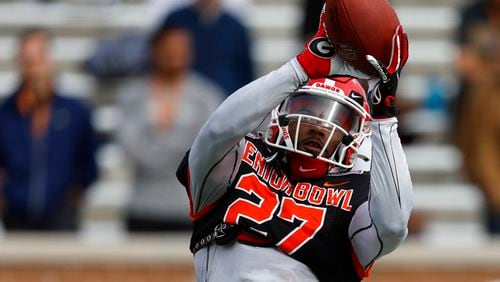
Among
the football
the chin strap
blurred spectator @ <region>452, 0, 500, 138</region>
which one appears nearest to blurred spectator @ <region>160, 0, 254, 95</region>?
blurred spectator @ <region>452, 0, 500, 138</region>

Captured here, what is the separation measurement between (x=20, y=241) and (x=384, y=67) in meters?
4.25

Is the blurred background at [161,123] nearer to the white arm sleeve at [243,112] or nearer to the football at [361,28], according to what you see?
the white arm sleeve at [243,112]

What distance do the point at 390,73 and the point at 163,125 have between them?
400 cm

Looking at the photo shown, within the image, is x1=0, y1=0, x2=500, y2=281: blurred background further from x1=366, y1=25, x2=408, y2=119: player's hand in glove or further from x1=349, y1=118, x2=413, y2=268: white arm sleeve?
x1=366, y1=25, x2=408, y2=119: player's hand in glove

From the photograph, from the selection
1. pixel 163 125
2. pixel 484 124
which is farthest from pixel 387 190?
pixel 484 124

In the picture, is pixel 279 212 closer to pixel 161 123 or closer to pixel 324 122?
pixel 324 122

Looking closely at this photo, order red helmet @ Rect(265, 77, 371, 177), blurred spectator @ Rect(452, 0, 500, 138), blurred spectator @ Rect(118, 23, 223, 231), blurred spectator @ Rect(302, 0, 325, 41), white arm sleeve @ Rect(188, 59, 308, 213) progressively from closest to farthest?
1. white arm sleeve @ Rect(188, 59, 308, 213)
2. red helmet @ Rect(265, 77, 371, 177)
3. blurred spectator @ Rect(118, 23, 223, 231)
4. blurred spectator @ Rect(302, 0, 325, 41)
5. blurred spectator @ Rect(452, 0, 500, 138)

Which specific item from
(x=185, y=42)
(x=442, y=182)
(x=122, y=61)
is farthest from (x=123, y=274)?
(x=442, y=182)

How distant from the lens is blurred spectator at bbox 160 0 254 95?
8.28m

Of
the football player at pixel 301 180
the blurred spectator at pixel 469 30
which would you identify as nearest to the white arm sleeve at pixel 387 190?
the football player at pixel 301 180

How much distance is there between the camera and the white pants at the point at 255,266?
4094 millimetres

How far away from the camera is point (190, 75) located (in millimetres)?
7906

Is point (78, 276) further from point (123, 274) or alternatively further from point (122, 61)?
point (122, 61)

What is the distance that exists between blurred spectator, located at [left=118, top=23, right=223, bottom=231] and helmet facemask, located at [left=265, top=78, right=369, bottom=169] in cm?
355
